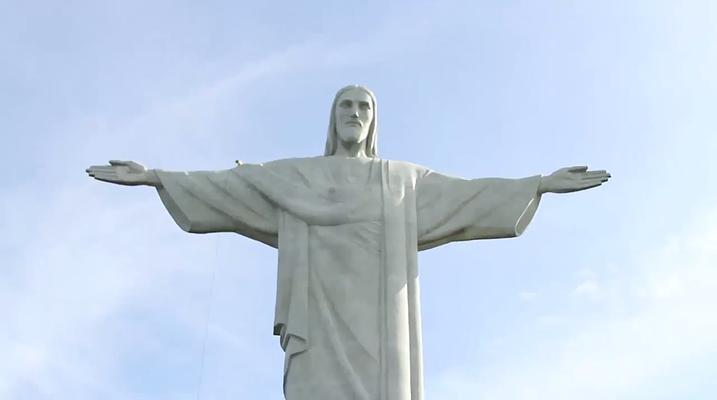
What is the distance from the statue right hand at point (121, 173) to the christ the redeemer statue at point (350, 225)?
14 millimetres

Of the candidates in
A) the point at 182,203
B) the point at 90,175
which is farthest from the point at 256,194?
the point at 90,175

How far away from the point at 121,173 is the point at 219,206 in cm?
122

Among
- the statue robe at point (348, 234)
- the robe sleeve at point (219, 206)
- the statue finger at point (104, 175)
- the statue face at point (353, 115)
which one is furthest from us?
the statue face at point (353, 115)

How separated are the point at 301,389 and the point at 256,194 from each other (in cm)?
259

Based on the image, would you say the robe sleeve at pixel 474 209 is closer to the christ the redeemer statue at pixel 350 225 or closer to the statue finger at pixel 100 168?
the christ the redeemer statue at pixel 350 225

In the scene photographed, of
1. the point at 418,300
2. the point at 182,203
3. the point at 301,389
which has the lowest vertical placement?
the point at 301,389

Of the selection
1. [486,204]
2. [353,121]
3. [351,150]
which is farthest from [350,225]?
[486,204]

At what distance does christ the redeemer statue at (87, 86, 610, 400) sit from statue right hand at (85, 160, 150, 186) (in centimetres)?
1

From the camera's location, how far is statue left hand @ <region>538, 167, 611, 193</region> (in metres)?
14.3

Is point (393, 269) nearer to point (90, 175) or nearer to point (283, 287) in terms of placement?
point (283, 287)

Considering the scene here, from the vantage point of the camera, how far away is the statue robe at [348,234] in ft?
43.4

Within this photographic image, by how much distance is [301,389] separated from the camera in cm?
1311

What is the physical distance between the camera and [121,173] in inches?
565

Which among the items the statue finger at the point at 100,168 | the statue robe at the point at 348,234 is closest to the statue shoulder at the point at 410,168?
the statue robe at the point at 348,234
